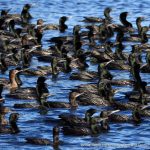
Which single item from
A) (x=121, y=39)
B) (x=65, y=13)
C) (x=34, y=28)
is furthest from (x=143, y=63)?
(x=65, y=13)

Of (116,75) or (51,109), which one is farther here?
(116,75)

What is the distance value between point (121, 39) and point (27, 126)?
1740 centimetres

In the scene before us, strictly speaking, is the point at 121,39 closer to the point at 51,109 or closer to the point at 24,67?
the point at 24,67

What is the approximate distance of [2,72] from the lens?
4509 cm

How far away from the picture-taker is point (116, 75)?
44.3 m

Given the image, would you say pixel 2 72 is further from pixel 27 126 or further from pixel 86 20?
pixel 86 20

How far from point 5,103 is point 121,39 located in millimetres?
14270

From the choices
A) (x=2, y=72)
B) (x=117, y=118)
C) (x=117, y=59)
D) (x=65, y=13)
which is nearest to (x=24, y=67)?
(x=2, y=72)

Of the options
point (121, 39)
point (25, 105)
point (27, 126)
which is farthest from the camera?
point (121, 39)

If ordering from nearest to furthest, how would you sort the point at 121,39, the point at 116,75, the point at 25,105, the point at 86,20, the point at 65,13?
the point at 25,105 < the point at 116,75 < the point at 121,39 < the point at 86,20 < the point at 65,13

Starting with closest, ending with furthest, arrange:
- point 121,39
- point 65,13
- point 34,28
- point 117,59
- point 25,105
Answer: point 25,105 → point 117,59 → point 121,39 → point 34,28 → point 65,13

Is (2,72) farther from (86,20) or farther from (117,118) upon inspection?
(86,20)

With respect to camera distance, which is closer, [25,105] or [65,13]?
[25,105]

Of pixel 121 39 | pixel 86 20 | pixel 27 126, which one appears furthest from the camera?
pixel 86 20
